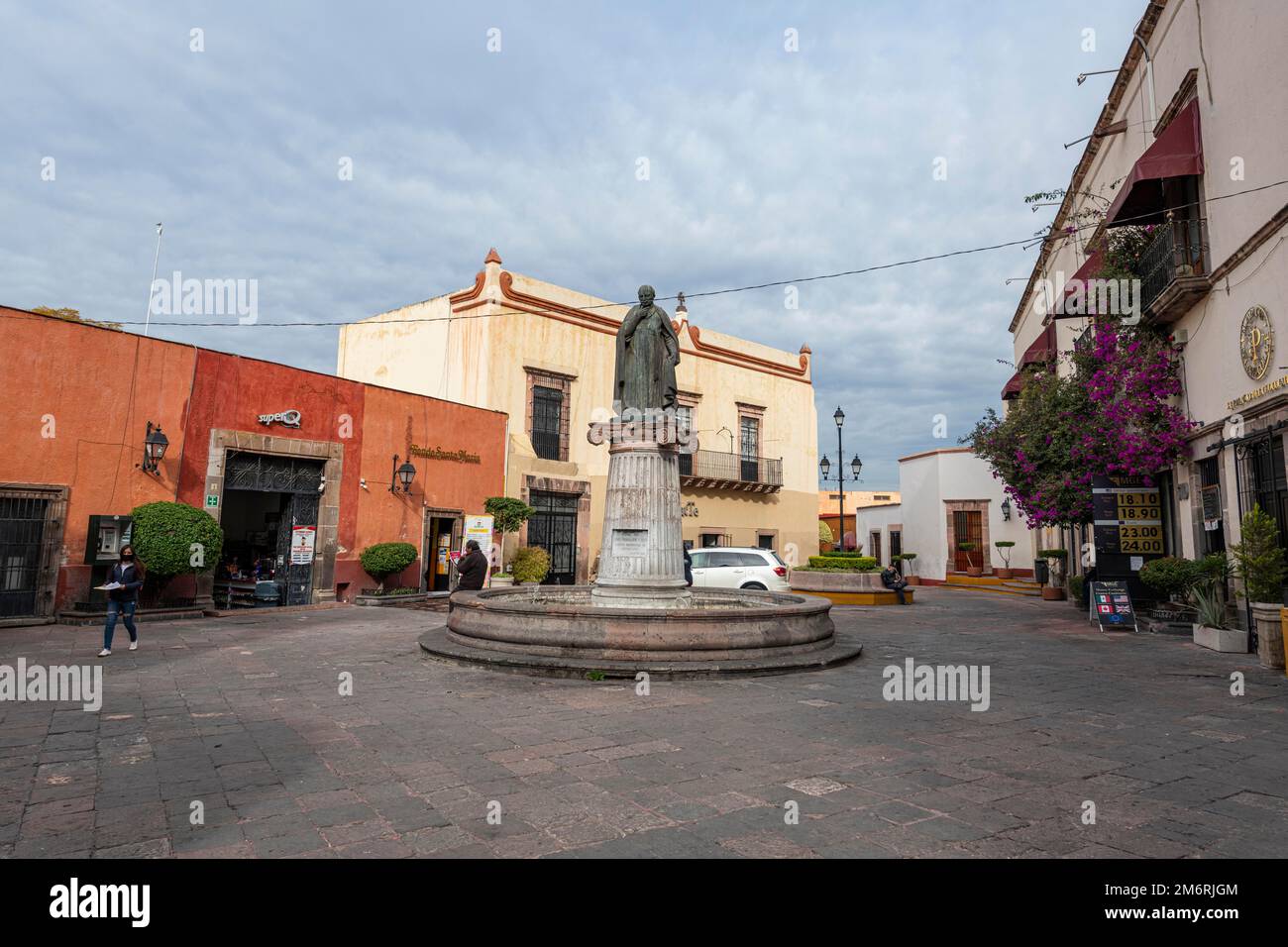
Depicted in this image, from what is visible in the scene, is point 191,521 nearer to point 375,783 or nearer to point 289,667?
point 289,667

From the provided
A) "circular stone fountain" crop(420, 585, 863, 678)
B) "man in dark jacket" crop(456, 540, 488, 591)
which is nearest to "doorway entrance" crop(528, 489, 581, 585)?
"man in dark jacket" crop(456, 540, 488, 591)

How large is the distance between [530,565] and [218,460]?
775 centimetres

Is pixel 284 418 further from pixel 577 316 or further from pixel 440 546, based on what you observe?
pixel 577 316

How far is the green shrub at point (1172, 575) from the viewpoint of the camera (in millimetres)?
10828

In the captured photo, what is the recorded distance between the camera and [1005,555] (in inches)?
1058

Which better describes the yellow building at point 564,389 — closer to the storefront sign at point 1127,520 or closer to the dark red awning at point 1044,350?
the dark red awning at point 1044,350

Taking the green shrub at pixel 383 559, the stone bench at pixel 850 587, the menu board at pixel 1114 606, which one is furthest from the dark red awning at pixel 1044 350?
the green shrub at pixel 383 559

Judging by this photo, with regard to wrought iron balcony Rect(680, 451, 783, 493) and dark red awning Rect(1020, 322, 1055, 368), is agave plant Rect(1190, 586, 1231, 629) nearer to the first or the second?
dark red awning Rect(1020, 322, 1055, 368)

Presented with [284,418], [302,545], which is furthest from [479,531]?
[284,418]

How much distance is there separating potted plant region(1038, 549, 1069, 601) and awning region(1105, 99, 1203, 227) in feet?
37.7

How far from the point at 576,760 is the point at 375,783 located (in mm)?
1148

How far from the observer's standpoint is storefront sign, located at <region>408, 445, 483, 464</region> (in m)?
17.6
